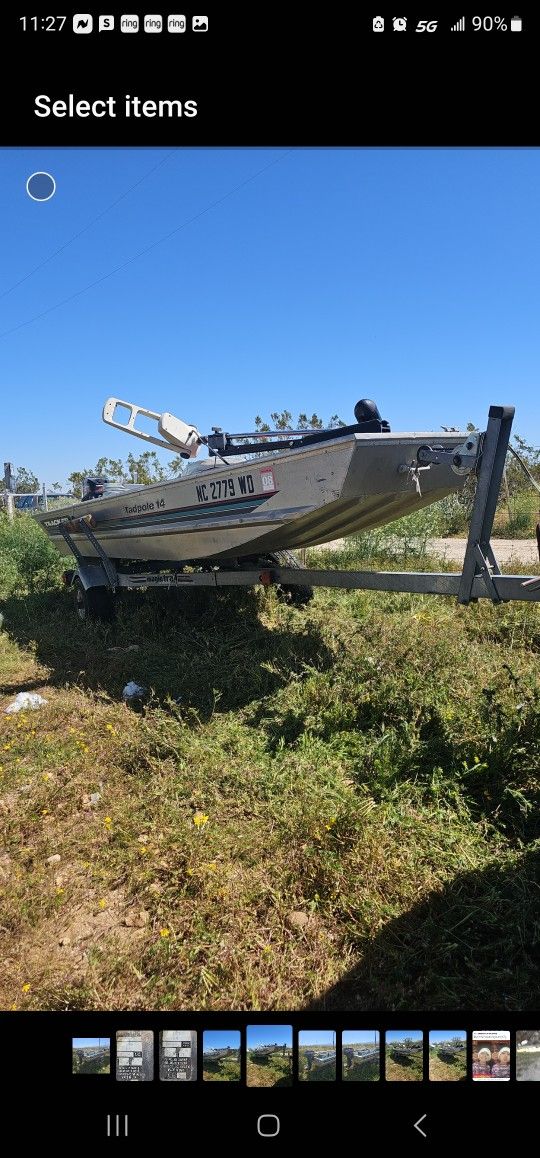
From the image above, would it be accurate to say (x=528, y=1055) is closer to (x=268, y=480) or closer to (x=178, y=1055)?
(x=178, y=1055)

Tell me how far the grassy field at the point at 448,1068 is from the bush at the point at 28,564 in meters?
Answer: 8.71

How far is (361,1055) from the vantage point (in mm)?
1282

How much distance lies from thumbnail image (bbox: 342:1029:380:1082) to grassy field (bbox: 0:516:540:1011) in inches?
39.3

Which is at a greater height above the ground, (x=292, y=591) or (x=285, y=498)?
(x=285, y=498)

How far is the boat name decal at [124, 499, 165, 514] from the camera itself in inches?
242

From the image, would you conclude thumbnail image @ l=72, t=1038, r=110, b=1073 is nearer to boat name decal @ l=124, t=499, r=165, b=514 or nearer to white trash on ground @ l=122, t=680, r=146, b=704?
white trash on ground @ l=122, t=680, r=146, b=704

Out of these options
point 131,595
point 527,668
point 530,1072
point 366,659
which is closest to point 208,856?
point 530,1072

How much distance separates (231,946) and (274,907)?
0.79 ft

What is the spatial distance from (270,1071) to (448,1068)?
36 cm

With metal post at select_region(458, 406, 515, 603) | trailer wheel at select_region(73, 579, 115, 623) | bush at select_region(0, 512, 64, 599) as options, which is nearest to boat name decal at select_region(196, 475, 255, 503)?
metal post at select_region(458, 406, 515, 603)

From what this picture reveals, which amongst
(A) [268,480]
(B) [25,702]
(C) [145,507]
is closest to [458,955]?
(A) [268,480]

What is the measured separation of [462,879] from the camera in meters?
2.64

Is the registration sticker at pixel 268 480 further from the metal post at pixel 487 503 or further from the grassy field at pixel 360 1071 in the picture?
the grassy field at pixel 360 1071
